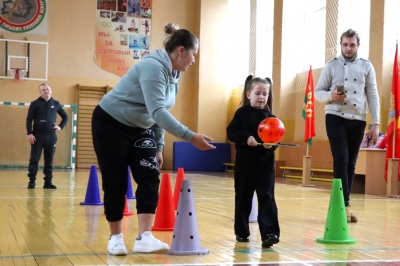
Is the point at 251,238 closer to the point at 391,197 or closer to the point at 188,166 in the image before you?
the point at 391,197

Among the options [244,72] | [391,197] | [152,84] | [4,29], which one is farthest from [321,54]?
[152,84]

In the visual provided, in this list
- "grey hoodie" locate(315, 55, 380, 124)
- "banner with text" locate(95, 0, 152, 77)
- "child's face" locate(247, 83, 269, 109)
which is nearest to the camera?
"child's face" locate(247, 83, 269, 109)

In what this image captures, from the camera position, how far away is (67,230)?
4438 millimetres

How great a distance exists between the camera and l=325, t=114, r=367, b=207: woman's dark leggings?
5020 millimetres

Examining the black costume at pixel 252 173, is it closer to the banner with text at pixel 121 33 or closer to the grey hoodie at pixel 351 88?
the grey hoodie at pixel 351 88

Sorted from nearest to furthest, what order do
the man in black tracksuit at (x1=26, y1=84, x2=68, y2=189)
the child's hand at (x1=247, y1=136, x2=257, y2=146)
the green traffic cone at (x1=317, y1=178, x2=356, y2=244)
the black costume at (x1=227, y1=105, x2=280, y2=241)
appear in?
the child's hand at (x1=247, y1=136, x2=257, y2=146), the black costume at (x1=227, y1=105, x2=280, y2=241), the green traffic cone at (x1=317, y1=178, x2=356, y2=244), the man in black tracksuit at (x1=26, y1=84, x2=68, y2=189)

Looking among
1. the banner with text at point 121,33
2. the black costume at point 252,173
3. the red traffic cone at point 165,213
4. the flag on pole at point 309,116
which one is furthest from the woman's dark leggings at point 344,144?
the banner with text at point 121,33

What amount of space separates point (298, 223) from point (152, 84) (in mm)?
2476

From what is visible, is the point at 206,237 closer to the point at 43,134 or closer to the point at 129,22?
the point at 43,134

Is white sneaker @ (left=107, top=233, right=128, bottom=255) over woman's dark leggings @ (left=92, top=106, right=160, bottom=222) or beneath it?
beneath

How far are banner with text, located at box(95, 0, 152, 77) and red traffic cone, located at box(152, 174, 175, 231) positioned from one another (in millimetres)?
13247

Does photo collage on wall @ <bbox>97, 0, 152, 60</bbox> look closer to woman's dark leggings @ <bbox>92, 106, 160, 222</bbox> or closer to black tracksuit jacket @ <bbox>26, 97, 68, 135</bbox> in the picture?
black tracksuit jacket @ <bbox>26, 97, 68, 135</bbox>

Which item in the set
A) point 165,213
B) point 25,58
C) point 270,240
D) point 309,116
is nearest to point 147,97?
point 270,240

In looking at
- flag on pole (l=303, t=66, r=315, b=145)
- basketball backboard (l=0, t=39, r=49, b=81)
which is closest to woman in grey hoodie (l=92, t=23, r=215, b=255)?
flag on pole (l=303, t=66, r=315, b=145)
